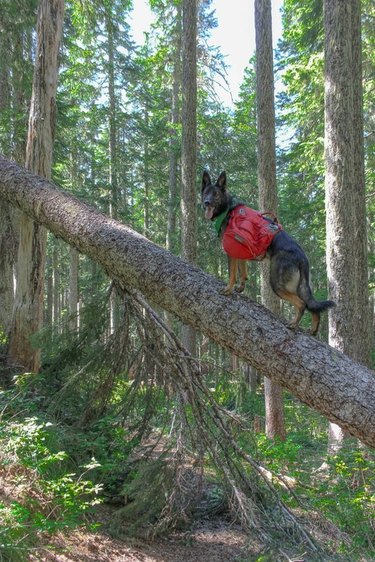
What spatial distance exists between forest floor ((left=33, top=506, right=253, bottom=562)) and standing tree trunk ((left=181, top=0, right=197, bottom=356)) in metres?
7.31

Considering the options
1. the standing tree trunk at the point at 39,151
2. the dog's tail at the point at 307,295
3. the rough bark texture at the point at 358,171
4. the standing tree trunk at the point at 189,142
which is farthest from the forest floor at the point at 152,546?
the standing tree trunk at the point at 189,142

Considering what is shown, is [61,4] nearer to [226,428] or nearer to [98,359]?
[98,359]

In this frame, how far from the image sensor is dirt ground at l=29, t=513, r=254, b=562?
14.3ft

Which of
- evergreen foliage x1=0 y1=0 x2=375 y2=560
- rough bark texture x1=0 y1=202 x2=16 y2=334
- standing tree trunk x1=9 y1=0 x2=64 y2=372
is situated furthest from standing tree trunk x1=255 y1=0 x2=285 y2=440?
rough bark texture x1=0 y1=202 x2=16 y2=334

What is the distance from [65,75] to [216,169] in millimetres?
7153

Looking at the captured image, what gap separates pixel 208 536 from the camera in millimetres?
5895

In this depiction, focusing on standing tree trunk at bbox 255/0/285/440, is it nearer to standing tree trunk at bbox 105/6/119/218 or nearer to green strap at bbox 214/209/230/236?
green strap at bbox 214/209/230/236

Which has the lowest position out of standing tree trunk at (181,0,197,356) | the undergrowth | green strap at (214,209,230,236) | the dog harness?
the undergrowth

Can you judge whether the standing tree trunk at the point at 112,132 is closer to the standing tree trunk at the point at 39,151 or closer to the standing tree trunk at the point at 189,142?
the standing tree trunk at the point at 189,142

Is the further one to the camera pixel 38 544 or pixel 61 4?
pixel 61 4

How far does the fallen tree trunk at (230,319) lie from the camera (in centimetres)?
300

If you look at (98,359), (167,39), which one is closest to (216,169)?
(167,39)

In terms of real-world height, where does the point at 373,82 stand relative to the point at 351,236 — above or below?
above

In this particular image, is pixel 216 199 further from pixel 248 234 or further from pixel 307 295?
pixel 307 295
